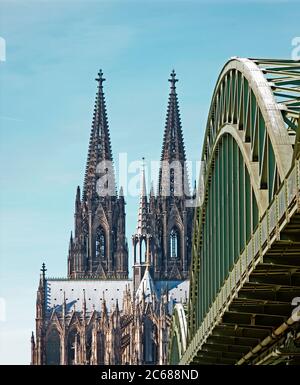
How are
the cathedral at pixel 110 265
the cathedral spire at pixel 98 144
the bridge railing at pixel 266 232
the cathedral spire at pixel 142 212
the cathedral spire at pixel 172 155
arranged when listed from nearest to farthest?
the bridge railing at pixel 266 232 < the cathedral at pixel 110 265 < the cathedral spire at pixel 142 212 < the cathedral spire at pixel 172 155 < the cathedral spire at pixel 98 144

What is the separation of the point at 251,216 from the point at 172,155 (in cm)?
12646

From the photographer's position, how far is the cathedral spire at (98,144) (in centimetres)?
16812

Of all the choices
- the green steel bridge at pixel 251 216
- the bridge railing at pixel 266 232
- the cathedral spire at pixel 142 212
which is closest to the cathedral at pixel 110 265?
the cathedral spire at pixel 142 212

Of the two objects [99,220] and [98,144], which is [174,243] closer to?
[99,220]

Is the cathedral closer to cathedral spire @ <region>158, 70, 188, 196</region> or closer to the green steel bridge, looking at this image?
cathedral spire @ <region>158, 70, 188, 196</region>

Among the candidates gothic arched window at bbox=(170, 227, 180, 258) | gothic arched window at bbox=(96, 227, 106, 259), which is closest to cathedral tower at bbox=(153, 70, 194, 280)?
gothic arched window at bbox=(170, 227, 180, 258)

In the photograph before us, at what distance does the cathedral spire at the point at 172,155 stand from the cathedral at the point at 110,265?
0.11 meters

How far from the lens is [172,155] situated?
16562cm

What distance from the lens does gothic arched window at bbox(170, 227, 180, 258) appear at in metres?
163

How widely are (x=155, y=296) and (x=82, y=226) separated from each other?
13.2 metres

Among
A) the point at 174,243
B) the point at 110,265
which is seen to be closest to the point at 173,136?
the point at 174,243

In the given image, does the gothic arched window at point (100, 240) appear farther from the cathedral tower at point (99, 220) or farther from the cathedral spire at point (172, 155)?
the cathedral spire at point (172, 155)

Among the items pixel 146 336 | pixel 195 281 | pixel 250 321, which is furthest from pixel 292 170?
pixel 146 336

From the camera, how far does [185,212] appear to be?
162125 mm
